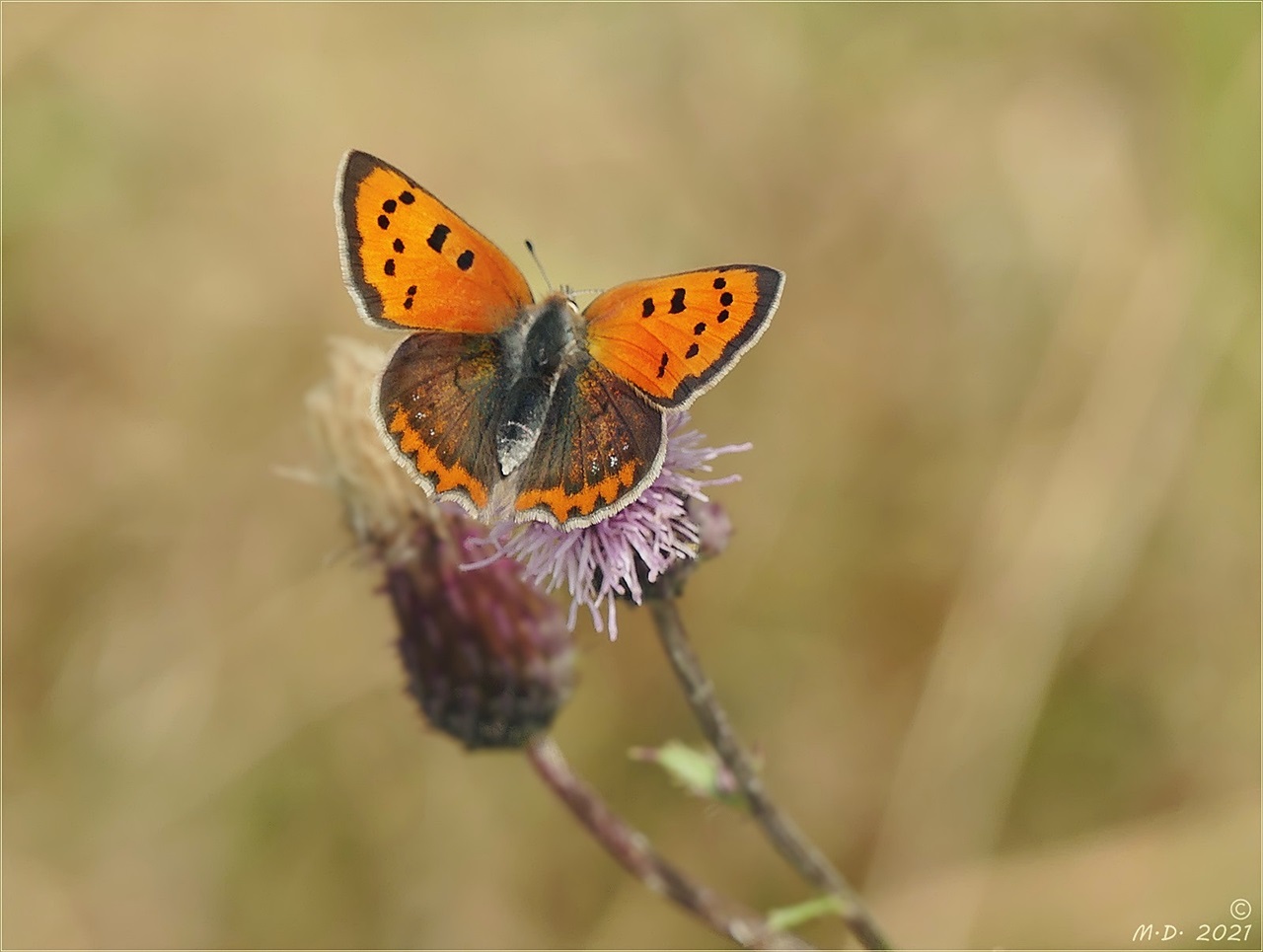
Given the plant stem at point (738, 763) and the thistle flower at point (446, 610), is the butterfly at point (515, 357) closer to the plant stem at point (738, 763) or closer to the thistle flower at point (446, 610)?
the plant stem at point (738, 763)

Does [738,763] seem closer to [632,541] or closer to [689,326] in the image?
[632,541]

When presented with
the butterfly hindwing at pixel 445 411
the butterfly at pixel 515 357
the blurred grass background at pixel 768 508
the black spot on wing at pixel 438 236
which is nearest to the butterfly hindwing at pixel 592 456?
the butterfly at pixel 515 357

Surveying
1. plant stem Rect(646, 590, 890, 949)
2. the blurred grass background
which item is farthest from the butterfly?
the blurred grass background

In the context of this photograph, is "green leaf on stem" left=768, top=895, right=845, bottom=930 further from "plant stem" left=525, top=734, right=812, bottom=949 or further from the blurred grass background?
the blurred grass background

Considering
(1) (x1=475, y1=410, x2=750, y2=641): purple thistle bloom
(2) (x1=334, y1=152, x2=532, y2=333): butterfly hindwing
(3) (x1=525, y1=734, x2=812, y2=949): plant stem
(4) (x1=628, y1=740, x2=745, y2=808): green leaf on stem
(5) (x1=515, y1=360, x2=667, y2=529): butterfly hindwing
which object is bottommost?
(3) (x1=525, y1=734, x2=812, y2=949): plant stem

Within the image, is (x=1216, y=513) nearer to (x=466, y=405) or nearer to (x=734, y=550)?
(x=734, y=550)

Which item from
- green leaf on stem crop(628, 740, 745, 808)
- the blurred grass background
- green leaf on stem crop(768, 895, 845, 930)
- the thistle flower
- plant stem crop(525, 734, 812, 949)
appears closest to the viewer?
green leaf on stem crop(768, 895, 845, 930)

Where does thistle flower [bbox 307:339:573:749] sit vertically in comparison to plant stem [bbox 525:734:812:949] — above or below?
above
